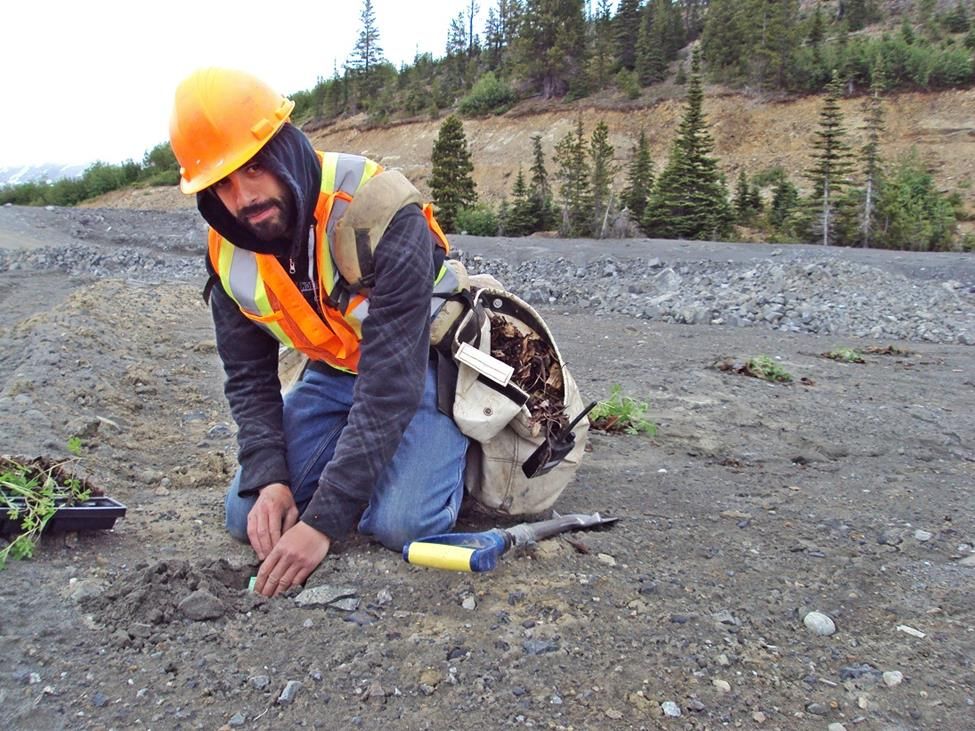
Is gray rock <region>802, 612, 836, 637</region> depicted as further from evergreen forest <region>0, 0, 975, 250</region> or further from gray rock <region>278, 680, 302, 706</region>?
evergreen forest <region>0, 0, 975, 250</region>

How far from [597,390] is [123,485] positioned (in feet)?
9.70

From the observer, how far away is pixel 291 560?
2445 millimetres

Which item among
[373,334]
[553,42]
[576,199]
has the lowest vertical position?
[576,199]

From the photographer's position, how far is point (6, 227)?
15211 mm

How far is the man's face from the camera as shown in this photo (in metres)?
2.33

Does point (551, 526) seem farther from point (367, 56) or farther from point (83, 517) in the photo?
point (367, 56)

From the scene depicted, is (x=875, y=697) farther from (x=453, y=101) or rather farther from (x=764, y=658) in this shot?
(x=453, y=101)

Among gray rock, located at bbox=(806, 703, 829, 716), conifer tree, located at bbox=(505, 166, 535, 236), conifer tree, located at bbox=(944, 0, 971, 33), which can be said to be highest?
conifer tree, located at bbox=(944, 0, 971, 33)

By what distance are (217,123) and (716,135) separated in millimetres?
32532

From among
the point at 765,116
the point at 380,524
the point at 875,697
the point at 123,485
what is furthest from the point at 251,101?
the point at 765,116

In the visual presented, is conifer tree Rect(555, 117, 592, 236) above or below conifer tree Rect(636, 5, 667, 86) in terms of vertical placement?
below

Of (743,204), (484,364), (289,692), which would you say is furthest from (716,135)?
(289,692)

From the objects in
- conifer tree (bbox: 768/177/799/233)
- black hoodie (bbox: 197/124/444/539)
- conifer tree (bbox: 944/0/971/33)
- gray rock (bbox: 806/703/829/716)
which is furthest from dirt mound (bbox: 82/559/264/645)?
conifer tree (bbox: 944/0/971/33)

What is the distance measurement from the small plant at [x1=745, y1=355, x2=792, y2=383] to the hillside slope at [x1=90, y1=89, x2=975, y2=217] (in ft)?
77.5
